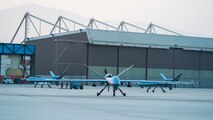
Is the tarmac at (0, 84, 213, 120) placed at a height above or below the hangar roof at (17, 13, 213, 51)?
below

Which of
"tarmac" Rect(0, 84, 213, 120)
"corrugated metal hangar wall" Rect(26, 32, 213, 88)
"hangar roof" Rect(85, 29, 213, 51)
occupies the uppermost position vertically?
"hangar roof" Rect(85, 29, 213, 51)

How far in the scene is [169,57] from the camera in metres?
120

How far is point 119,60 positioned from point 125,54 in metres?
2.21

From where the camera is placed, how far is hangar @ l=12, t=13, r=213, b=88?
370 ft

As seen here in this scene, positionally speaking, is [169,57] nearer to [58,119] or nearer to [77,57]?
[77,57]

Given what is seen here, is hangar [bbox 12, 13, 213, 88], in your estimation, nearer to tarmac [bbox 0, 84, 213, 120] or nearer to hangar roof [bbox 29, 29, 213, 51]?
hangar roof [bbox 29, 29, 213, 51]

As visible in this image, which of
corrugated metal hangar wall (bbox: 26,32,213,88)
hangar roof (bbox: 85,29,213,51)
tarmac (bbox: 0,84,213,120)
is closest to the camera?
tarmac (bbox: 0,84,213,120)

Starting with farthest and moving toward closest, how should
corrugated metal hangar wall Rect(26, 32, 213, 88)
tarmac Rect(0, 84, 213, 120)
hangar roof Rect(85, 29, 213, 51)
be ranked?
1. hangar roof Rect(85, 29, 213, 51)
2. corrugated metal hangar wall Rect(26, 32, 213, 88)
3. tarmac Rect(0, 84, 213, 120)

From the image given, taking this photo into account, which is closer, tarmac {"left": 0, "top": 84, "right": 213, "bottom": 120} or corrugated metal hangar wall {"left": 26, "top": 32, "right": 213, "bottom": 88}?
tarmac {"left": 0, "top": 84, "right": 213, "bottom": 120}

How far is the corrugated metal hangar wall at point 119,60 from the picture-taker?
4439 inches

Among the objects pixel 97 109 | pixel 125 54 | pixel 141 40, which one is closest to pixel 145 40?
A: pixel 141 40

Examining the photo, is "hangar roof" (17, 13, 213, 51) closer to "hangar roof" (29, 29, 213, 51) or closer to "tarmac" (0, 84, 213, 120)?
"hangar roof" (29, 29, 213, 51)

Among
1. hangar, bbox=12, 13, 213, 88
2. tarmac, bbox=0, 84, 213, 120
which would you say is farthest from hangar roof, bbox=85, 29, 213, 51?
tarmac, bbox=0, 84, 213, 120

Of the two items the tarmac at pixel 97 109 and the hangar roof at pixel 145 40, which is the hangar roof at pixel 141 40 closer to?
the hangar roof at pixel 145 40
